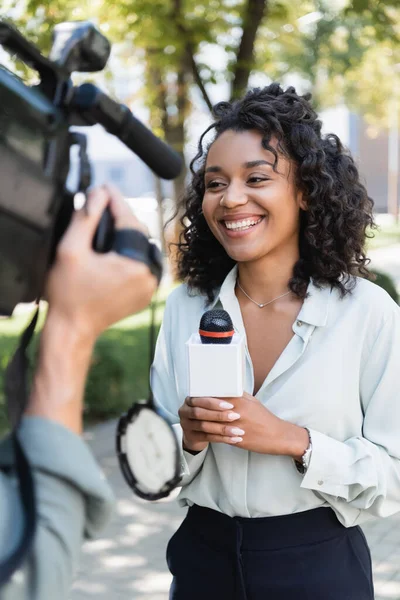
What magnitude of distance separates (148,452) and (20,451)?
339 mm

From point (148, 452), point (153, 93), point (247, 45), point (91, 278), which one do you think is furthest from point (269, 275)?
point (153, 93)

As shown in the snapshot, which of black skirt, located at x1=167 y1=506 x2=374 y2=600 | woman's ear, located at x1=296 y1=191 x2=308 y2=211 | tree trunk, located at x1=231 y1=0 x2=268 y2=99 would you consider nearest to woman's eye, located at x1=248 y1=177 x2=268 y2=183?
woman's ear, located at x1=296 y1=191 x2=308 y2=211

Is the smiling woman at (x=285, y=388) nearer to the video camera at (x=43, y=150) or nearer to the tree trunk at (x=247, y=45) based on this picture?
the video camera at (x=43, y=150)

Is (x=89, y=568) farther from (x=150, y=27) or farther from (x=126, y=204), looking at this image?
(x=150, y=27)

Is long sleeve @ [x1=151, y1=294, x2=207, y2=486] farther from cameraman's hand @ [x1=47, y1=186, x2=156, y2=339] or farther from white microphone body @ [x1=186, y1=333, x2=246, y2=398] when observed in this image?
cameraman's hand @ [x1=47, y1=186, x2=156, y2=339]

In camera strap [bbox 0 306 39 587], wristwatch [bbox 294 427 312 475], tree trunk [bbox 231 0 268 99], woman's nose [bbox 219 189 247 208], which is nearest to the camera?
camera strap [bbox 0 306 39 587]

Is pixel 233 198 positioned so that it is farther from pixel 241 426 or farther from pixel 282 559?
pixel 282 559

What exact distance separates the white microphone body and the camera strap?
2.04 feet

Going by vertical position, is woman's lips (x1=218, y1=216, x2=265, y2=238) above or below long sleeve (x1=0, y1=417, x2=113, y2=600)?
above

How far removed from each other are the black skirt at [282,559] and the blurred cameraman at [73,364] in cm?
88

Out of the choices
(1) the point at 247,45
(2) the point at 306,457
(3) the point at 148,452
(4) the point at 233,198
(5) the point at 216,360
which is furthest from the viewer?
(1) the point at 247,45

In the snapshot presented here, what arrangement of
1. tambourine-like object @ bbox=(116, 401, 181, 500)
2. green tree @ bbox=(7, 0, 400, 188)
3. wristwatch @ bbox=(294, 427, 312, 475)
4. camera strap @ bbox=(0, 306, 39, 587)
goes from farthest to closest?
green tree @ bbox=(7, 0, 400, 188), wristwatch @ bbox=(294, 427, 312, 475), tambourine-like object @ bbox=(116, 401, 181, 500), camera strap @ bbox=(0, 306, 39, 587)

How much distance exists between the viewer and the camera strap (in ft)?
3.16

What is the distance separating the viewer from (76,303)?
1090 millimetres
